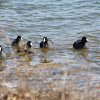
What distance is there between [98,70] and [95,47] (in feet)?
9.15

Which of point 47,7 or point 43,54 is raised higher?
point 47,7

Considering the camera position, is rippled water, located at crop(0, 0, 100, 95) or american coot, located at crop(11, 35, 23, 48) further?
american coot, located at crop(11, 35, 23, 48)

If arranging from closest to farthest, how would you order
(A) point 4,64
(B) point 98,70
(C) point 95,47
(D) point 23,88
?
(D) point 23,88 < (B) point 98,70 < (A) point 4,64 < (C) point 95,47

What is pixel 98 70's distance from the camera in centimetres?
723

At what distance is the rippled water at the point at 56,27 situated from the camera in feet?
27.9

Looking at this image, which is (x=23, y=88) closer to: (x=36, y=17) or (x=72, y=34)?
(x=72, y=34)

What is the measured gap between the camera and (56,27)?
40.9 feet

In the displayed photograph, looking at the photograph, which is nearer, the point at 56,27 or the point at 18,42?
the point at 18,42

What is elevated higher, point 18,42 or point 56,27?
point 56,27

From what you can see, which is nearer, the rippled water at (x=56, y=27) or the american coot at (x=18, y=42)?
the rippled water at (x=56, y=27)

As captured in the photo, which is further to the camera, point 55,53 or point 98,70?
point 55,53

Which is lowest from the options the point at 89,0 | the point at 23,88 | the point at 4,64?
the point at 4,64

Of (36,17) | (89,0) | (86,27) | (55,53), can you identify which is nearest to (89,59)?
(55,53)

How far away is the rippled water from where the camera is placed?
8.49 metres
